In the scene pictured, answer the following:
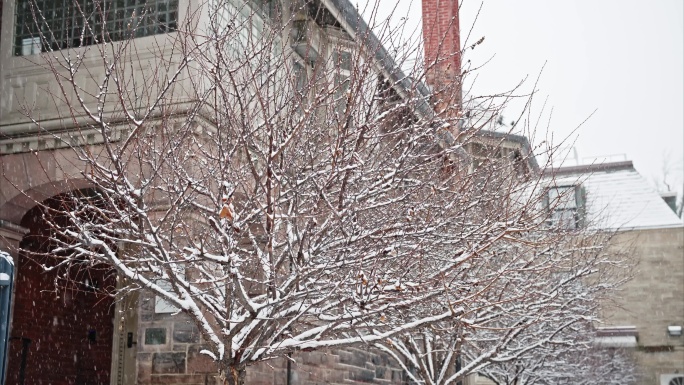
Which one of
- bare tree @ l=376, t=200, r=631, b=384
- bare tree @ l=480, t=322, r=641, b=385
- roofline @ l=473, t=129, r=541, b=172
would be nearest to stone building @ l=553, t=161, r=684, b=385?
bare tree @ l=480, t=322, r=641, b=385

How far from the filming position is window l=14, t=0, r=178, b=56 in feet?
36.3

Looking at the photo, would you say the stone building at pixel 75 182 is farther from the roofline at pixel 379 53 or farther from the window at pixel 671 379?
the window at pixel 671 379

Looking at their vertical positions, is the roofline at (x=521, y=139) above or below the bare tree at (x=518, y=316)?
above

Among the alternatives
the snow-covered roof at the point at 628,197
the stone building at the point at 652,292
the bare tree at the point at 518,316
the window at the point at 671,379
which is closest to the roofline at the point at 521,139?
the bare tree at the point at 518,316

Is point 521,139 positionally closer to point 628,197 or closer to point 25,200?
point 25,200

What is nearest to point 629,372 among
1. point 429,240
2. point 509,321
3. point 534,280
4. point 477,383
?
point 477,383

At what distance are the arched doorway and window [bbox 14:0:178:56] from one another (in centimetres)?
232

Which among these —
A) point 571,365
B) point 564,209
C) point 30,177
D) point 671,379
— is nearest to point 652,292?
point 671,379

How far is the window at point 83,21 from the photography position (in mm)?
11055

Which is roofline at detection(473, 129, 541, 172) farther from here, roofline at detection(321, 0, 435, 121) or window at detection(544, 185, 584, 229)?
roofline at detection(321, 0, 435, 121)

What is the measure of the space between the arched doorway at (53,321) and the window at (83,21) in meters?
2.32

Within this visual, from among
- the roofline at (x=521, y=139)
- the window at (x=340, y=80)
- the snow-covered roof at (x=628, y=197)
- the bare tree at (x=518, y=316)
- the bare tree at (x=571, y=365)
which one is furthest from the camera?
the snow-covered roof at (x=628, y=197)

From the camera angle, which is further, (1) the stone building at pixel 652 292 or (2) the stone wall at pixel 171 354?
(1) the stone building at pixel 652 292

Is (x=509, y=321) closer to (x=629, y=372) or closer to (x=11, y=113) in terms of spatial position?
(x=11, y=113)
